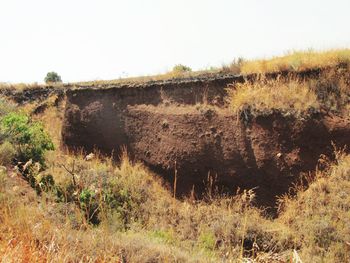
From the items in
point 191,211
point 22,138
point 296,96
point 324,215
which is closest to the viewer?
point 324,215

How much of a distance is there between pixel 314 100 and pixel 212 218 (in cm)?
396

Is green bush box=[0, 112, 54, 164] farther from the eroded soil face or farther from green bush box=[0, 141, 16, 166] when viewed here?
the eroded soil face

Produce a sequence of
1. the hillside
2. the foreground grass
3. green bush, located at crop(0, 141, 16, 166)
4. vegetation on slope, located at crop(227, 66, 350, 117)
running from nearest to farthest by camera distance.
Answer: the foreground grass → the hillside → green bush, located at crop(0, 141, 16, 166) → vegetation on slope, located at crop(227, 66, 350, 117)

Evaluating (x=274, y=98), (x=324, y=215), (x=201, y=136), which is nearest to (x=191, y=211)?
(x=201, y=136)

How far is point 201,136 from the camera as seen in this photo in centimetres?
1264

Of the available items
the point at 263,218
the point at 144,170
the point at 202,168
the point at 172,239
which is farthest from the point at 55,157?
the point at 263,218

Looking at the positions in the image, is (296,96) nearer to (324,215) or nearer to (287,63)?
(287,63)

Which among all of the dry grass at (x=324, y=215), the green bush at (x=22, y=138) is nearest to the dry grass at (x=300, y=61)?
the dry grass at (x=324, y=215)

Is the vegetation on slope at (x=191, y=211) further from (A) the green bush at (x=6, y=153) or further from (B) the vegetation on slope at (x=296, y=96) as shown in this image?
(B) the vegetation on slope at (x=296, y=96)

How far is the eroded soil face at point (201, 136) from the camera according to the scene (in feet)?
37.7

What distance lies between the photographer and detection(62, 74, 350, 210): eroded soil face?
453 inches

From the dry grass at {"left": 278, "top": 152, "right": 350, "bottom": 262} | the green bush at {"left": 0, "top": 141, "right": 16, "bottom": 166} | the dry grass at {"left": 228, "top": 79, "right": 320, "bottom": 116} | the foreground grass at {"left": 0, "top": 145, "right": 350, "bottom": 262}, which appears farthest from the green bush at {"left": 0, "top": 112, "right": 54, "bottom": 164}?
the dry grass at {"left": 278, "top": 152, "right": 350, "bottom": 262}

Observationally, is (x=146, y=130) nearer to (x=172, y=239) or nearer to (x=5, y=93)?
(x=172, y=239)

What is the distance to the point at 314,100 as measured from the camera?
11867 mm
